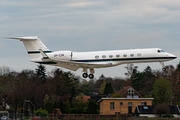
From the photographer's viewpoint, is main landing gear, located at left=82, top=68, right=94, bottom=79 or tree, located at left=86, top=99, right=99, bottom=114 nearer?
main landing gear, located at left=82, top=68, right=94, bottom=79

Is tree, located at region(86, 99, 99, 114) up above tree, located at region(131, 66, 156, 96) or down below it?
below

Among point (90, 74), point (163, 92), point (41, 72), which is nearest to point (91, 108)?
point (163, 92)

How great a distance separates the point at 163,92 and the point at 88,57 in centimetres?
4172

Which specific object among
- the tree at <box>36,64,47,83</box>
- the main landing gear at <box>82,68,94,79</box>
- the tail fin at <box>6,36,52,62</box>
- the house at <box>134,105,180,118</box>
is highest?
the tree at <box>36,64,47,83</box>

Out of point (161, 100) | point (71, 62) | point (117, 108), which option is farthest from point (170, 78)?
point (71, 62)

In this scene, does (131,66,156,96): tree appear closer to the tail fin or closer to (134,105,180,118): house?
(134,105,180,118): house

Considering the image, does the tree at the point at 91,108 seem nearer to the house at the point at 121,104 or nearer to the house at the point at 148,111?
the house at the point at 121,104

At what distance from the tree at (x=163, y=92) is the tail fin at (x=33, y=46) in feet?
127

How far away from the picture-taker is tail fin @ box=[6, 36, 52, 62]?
57.1 m

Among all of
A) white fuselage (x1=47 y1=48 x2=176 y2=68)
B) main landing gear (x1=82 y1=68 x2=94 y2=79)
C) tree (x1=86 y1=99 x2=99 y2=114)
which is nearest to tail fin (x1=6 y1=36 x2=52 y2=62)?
white fuselage (x1=47 y1=48 x2=176 y2=68)

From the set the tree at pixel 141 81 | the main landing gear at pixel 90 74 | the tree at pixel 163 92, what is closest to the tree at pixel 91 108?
the tree at pixel 163 92

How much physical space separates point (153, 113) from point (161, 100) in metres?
16.6

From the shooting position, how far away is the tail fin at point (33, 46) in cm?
5709

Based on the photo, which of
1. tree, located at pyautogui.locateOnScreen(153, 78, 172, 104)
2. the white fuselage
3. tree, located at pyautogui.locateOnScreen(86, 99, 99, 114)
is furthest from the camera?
tree, located at pyautogui.locateOnScreen(153, 78, 172, 104)
